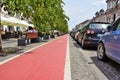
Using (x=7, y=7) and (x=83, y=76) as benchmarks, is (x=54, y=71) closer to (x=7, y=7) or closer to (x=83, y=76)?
(x=83, y=76)

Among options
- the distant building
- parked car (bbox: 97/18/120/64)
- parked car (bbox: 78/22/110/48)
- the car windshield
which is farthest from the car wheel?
the distant building

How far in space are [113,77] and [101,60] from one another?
362 cm

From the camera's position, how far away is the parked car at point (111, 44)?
27.7 feet

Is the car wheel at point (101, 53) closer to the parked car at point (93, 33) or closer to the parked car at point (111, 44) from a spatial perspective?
the parked car at point (111, 44)

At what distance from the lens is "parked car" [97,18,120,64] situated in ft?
27.7

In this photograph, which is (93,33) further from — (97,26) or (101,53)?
(101,53)

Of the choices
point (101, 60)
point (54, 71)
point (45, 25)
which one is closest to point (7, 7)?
point (101, 60)

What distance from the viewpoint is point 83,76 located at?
7.43 m

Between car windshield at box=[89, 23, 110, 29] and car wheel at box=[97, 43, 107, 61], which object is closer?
car wheel at box=[97, 43, 107, 61]

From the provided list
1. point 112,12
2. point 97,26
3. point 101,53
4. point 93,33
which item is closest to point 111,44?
point 101,53

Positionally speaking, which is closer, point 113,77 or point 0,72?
point 113,77

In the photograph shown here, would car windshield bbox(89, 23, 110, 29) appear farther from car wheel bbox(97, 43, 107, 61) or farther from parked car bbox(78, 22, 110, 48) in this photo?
car wheel bbox(97, 43, 107, 61)

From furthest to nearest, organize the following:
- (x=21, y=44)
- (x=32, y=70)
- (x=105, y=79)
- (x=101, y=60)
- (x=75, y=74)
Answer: (x=21, y=44), (x=101, y=60), (x=32, y=70), (x=75, y=74), (x=105, y=79)

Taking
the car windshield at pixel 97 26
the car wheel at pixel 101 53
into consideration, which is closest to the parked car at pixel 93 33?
the car windshield at pixel 97 26
